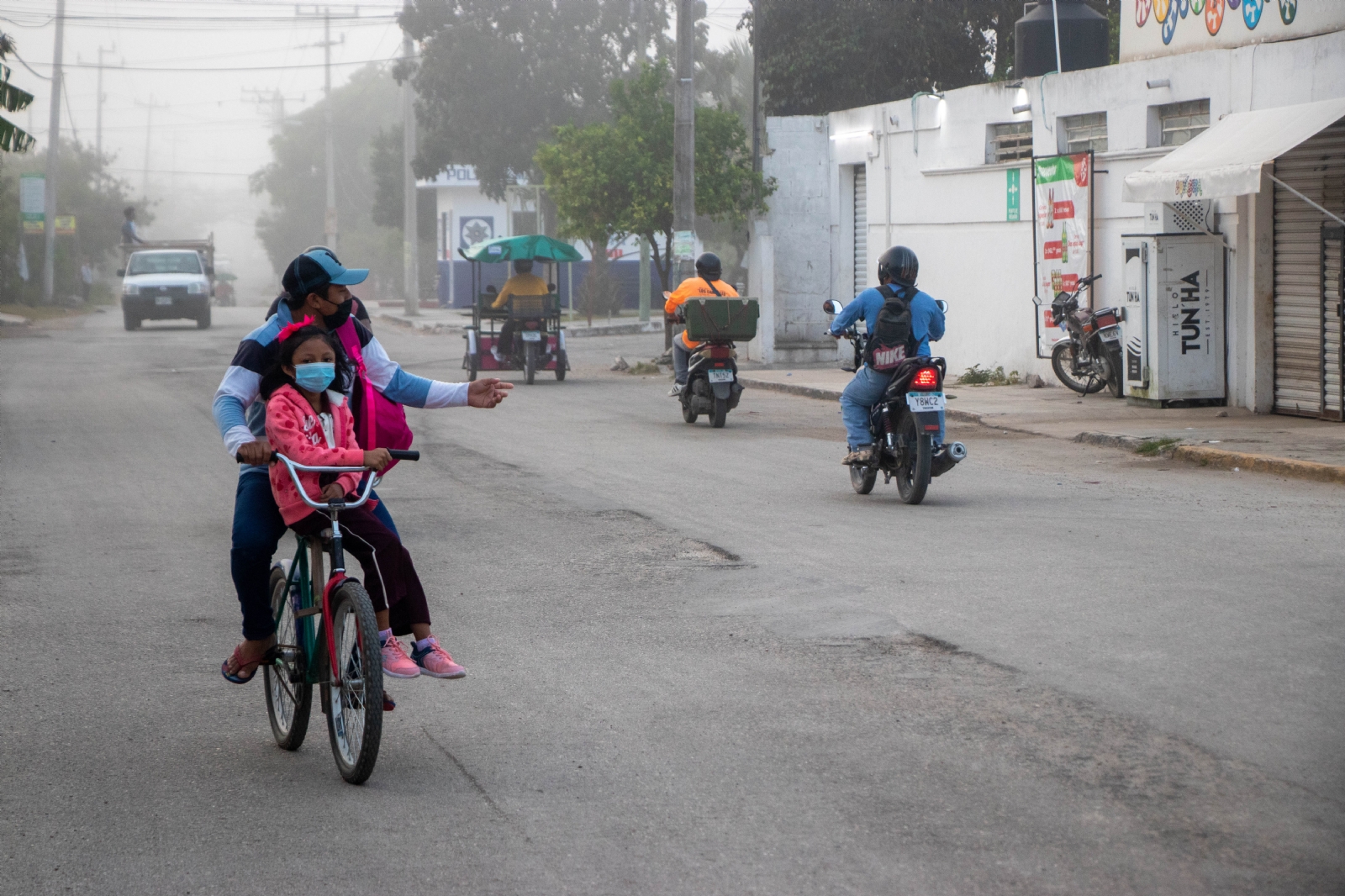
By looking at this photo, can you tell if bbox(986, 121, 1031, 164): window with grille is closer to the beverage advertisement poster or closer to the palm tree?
the beverage advertisement poster

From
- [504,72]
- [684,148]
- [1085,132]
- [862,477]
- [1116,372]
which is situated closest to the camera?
[862,477]

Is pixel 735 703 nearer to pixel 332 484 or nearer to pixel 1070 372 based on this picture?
pixel 332 484

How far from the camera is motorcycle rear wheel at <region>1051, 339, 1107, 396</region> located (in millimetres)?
18391

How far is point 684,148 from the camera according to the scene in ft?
80.2

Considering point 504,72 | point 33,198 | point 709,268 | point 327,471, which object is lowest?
point 327,471

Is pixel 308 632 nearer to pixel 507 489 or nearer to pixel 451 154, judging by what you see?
pixel 507 489

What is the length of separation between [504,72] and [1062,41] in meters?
26.0

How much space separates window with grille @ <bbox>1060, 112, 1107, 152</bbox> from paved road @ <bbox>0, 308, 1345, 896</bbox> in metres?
8.27

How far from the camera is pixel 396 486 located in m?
12.2

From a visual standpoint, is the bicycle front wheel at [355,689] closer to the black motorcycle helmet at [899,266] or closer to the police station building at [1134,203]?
the black motorcycle helmet at [899,266]

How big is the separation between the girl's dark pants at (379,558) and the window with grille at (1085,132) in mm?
15284

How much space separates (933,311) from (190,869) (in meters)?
7.78

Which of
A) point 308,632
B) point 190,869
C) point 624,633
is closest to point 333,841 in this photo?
point 190,869

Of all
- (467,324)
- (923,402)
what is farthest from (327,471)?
(467,324)
